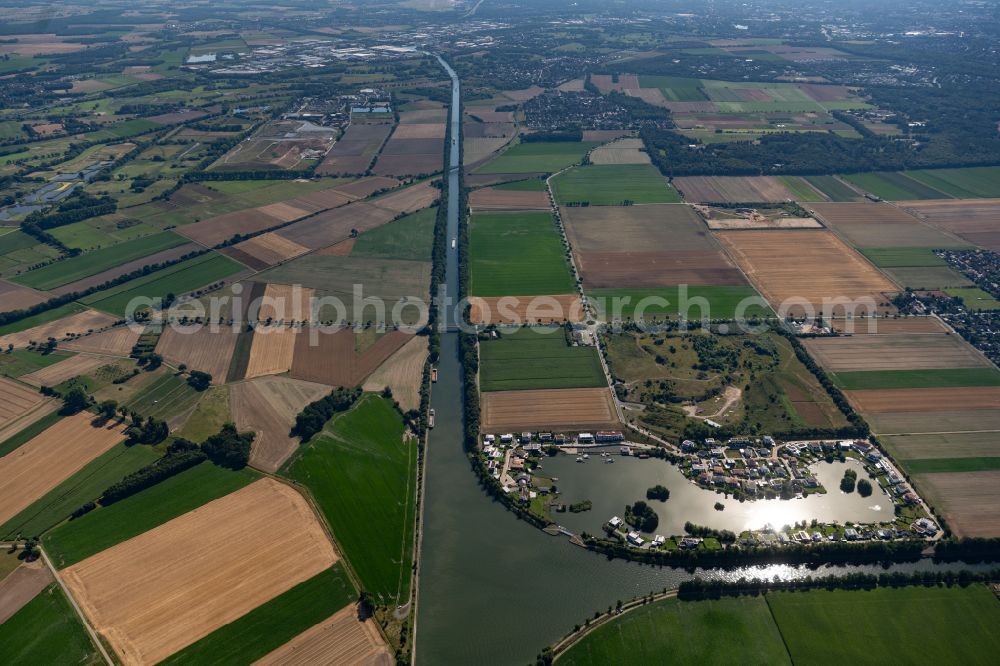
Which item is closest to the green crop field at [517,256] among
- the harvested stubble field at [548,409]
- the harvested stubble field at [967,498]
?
the harvested stubble field at [548,409]

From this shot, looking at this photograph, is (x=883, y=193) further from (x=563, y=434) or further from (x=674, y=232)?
(x=563, y=434)

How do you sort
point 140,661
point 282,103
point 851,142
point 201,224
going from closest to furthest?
point 140,661 < point 201,224 < point 851,142 < point 282,103

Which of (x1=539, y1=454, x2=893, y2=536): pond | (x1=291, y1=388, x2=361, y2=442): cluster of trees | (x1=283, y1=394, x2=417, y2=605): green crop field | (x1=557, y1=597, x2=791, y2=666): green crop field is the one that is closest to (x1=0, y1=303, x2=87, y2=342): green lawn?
(x1=291, y1=388, x2=361, y2=442): cluster of trees

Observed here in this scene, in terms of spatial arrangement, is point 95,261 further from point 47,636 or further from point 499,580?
point 499,580

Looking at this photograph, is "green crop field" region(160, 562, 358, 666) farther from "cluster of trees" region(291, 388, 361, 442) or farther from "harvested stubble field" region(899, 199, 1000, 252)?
"harvested stubble field" region(899, 199, 1000, 252)

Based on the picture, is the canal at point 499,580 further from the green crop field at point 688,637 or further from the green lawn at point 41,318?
the green lawn at point 41,318

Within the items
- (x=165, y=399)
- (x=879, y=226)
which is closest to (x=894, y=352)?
(x=879, y=226)

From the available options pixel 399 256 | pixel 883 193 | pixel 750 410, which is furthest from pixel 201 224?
pixel 883 193
